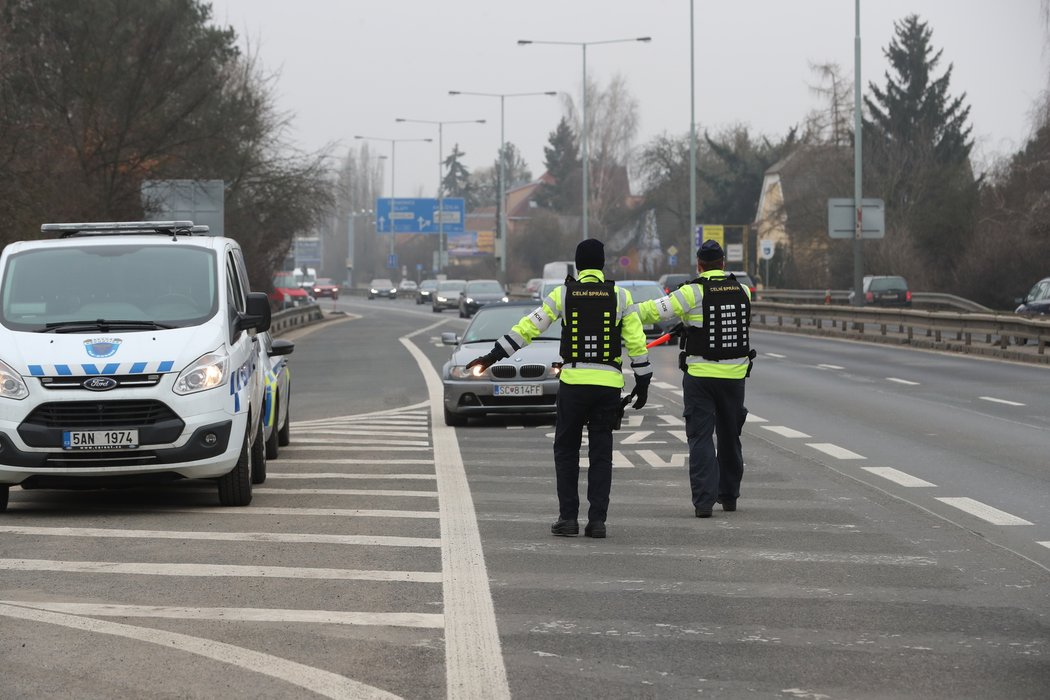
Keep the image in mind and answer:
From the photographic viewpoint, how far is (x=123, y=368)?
1048cm

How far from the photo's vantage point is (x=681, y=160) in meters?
104

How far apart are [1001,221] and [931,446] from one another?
133 feet

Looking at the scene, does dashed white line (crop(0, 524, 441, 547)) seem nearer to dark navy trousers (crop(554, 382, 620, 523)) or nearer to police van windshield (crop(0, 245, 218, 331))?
dark navy trousers (crop(554, 382, 620, 523))

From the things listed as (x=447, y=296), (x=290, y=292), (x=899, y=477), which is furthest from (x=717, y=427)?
(x=447, y=296)

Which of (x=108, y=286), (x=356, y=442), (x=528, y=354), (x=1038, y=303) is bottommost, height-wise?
(x=356, y=442)

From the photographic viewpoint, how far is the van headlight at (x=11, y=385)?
1047 cm

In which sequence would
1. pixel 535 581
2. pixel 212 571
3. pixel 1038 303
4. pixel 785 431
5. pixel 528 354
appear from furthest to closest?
pixel 1038 303 → pixel 528 354 → pixel 785 431 → pixel 212 571 → pixel 535 581

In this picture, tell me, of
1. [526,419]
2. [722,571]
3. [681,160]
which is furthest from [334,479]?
[681,160]

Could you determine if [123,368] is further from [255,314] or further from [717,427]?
[717,427]

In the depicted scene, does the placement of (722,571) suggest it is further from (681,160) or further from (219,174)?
(681,160)

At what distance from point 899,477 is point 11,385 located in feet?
20.4

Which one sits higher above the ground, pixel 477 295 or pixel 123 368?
pixel 477 295

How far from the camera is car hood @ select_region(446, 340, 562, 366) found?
58.4 ft

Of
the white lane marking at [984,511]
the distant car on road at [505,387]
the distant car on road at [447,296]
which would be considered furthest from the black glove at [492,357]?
the distant car on road at [447,296]
